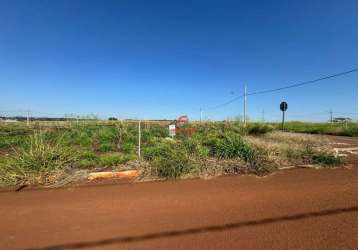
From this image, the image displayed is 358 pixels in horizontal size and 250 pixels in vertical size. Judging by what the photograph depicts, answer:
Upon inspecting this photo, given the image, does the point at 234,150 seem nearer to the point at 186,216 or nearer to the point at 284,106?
the point at 186,216

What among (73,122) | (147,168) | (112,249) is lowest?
(112,249)

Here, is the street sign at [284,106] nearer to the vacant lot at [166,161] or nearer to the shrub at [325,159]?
the vacant lot at [166,161]

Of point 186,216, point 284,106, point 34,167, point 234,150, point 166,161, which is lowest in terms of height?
point 186,216

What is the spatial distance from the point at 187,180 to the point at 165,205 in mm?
1652

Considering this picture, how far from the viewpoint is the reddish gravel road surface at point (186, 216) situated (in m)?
2.88

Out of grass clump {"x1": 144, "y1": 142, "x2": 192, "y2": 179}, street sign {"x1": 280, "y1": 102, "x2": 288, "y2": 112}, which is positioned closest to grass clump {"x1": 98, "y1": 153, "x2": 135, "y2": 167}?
grass clump {"x1": 144, "y1": 142, "x2": 192, "y2": 179}

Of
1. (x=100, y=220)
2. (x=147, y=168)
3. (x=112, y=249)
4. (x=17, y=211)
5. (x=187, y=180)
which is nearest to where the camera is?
(x=112, y=249)

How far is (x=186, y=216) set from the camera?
11.8ft

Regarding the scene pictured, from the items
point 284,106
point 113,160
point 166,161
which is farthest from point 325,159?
point 284,106

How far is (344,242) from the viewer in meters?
2.81

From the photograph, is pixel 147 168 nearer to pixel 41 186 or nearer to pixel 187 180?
pixel 187 180

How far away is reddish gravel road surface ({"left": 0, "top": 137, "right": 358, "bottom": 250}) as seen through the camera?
288 cm

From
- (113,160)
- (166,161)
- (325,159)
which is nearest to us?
(166,161)

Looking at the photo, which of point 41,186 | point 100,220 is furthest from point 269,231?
point 41,186
